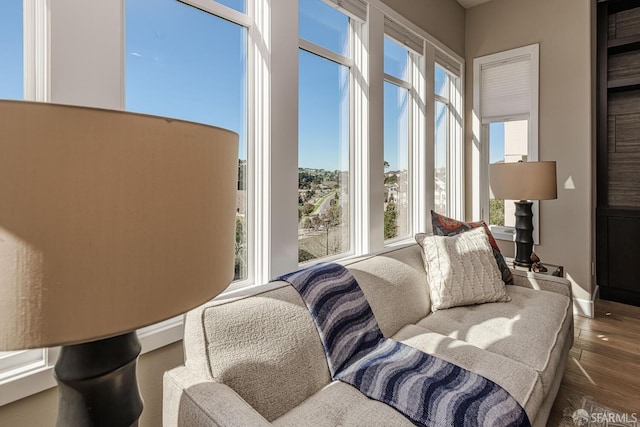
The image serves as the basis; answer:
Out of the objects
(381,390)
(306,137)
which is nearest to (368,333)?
(381,390)

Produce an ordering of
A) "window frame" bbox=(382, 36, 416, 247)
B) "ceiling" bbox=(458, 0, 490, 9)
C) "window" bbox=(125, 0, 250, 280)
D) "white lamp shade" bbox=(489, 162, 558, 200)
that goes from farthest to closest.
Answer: "ceiling" bbox=(458, 0, 490, 9)
"window frame" bbox=(382, 36, 416, 247)
"white lamp shade" bbox=(489, 162, 558, 200)
"window" bbox=(125, 0, 250, 280)

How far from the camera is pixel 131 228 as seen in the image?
45 cm

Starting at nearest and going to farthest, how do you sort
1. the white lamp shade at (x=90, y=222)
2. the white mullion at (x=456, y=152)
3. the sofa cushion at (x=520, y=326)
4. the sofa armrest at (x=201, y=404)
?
the white lamp shade at (x=90, y=222) → the sofa armrest at (x=201, y=404) → the sofa cushion at (x=520, y=326) → the white mullion at (x=456, y=152)

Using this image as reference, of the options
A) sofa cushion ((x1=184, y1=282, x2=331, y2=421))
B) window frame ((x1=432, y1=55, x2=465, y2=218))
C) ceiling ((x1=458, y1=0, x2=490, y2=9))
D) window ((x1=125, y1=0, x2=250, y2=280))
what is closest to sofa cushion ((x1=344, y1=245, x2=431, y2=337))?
sofa cushion ((x1=184, y1=282, x2=331, y2=421))

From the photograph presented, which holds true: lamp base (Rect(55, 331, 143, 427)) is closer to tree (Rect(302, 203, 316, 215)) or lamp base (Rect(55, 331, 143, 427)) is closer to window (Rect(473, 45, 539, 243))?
tree (Rect(302, 203, 316, 215))

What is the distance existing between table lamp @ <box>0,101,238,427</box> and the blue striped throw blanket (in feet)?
3.39

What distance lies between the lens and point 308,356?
141 cm

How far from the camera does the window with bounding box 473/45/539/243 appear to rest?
359cm

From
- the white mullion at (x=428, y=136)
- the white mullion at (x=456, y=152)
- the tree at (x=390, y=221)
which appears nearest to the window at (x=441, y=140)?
the white mullion at (x=456, y=152)

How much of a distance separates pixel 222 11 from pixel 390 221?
2.01m

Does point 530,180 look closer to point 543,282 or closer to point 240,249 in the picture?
point 543,282

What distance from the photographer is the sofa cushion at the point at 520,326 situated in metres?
1.62

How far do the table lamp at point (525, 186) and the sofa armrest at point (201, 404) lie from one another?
252 cm

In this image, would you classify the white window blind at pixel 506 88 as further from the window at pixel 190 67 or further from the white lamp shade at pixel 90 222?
the white lamp shade at pixel 90 222
